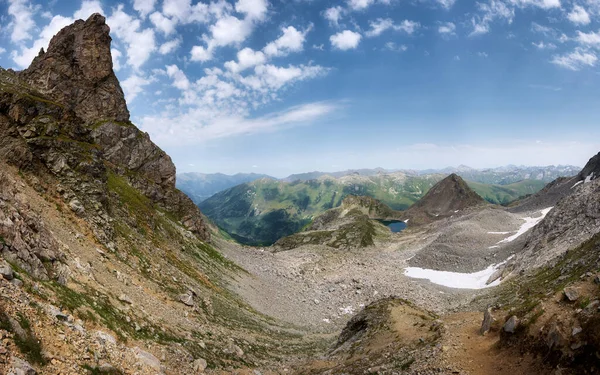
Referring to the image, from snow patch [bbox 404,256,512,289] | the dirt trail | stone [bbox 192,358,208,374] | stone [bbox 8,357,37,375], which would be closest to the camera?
stone [bbox 8,357,37,375]

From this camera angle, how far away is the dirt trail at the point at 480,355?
57.4ft

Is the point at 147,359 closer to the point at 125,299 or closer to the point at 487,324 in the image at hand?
the point at 125,299

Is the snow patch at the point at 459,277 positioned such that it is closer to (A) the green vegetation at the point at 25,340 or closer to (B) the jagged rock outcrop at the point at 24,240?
(B) the jagged rock outcrop at the point at 24,240

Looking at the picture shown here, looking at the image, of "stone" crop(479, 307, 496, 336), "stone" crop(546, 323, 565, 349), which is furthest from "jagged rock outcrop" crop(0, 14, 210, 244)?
"stone" crop(546, 323, 565, 349)

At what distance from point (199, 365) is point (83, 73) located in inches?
3426

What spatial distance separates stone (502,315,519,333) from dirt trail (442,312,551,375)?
1.19 m

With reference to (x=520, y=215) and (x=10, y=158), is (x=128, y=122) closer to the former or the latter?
(x=10, y=158)

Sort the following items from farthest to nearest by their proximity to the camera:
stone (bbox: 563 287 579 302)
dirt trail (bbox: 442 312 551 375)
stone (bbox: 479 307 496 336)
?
stone (bbox: 479 307 496 336), stone (bbox: 563 287 579 302), dirt trail (bbox: 442 312 551 375)

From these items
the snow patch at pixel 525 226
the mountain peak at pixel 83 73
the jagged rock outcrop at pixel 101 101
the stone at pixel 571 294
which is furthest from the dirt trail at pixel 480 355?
the mountain peak at pixel 83 73

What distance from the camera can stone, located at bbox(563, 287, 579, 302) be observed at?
60.5 ft

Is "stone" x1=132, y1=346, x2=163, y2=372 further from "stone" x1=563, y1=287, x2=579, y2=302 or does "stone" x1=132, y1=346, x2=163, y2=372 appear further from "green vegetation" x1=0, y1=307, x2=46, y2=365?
"stone" x1=563, y1=287, x2=579, y2=302

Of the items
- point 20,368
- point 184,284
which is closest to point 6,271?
point 20,368

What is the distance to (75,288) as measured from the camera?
22.2 metres

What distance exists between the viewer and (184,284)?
39750 mm
